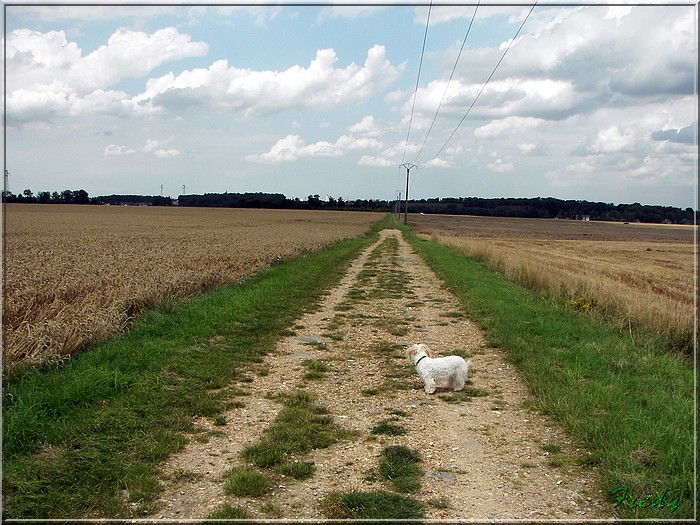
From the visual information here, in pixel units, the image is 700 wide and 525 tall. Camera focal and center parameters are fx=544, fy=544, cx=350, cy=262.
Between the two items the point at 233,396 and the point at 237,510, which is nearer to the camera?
the point at 237,510

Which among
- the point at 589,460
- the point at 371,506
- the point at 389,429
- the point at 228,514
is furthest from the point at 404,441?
the point at 228,514

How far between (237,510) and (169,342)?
189 inches

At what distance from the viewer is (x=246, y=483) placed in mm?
4191

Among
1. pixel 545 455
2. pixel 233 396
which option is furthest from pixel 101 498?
pixel 545 455

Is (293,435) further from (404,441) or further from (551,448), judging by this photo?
(551,448)

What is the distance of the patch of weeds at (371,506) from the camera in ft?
12.5

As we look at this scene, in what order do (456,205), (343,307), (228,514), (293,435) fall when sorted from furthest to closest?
(456,205)
(343,307)
(293,435)
(228,514)

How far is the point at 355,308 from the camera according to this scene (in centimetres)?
1254

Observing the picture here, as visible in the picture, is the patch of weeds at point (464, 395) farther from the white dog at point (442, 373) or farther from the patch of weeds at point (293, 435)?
the patch of weeds at point (293, 435)

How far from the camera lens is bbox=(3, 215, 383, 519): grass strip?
400 centimetres

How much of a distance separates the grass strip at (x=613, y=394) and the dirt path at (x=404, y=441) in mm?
226

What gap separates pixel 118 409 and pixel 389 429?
9.11ft

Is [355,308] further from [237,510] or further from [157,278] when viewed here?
[237,510]

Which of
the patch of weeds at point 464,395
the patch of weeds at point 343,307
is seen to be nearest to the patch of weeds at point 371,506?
the patch of weeds at point 464,395
